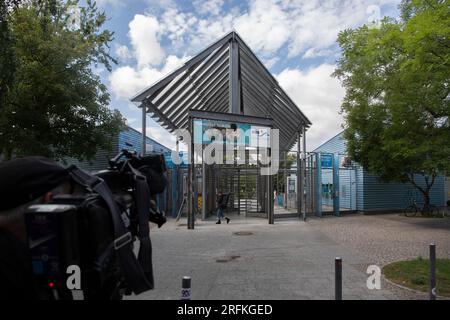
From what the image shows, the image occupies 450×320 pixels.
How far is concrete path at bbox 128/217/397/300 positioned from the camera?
6055mm

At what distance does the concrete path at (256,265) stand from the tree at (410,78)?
325 centimetres

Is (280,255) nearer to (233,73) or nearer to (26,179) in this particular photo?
(26,179)

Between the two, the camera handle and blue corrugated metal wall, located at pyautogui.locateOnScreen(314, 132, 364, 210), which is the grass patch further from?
blue corrugated metal wall, located at pyautogui.locateOnScreen(314, 132, 364, 210)

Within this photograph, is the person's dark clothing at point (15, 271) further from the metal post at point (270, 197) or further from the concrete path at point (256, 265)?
the metal post at point (270, 197)

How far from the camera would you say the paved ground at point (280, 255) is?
6.16 meters

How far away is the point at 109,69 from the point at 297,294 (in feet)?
34.8

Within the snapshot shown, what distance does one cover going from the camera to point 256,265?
26.6 feet

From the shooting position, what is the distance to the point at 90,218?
1.97 metres

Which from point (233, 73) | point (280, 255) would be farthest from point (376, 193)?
point (280, 255)

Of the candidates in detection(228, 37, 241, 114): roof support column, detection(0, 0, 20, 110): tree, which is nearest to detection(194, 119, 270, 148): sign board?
detection(228, 37, 241, 114): roof support column

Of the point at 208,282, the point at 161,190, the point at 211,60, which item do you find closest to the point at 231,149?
the point at 211,60

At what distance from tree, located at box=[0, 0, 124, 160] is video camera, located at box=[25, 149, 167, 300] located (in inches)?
367

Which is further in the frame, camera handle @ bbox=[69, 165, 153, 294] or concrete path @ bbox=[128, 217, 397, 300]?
concrete path @ bbox=[128, 217, 397, 300]
